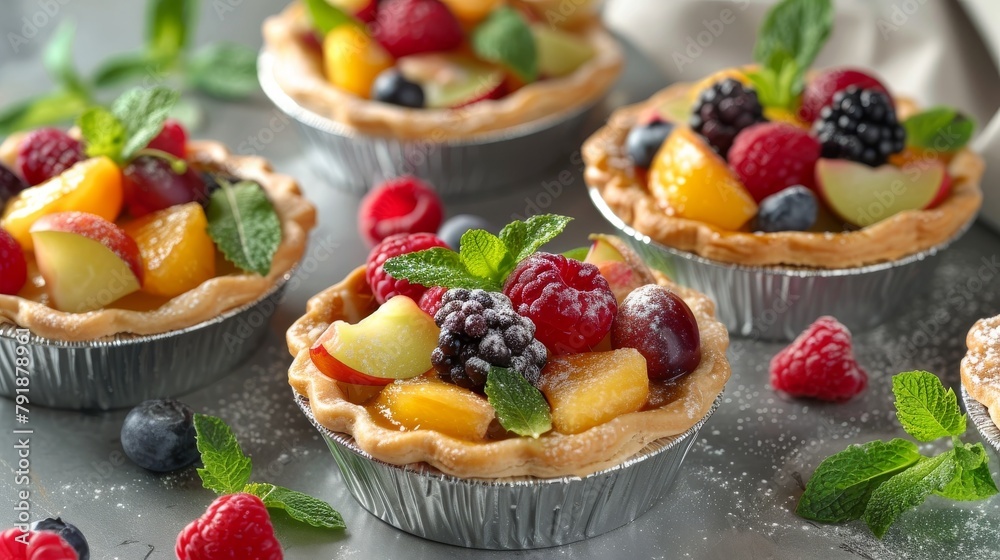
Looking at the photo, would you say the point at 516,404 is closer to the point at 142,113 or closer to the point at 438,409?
the point at 438,409

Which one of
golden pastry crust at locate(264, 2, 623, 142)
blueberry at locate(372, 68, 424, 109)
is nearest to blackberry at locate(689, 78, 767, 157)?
golden pastry crust at locate(264, 2, 623, 142)

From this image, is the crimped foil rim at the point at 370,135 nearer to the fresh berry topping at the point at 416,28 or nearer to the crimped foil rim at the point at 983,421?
the fresh berry topping at the point at 416,28

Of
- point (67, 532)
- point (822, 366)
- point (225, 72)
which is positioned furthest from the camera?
point (225, 72)

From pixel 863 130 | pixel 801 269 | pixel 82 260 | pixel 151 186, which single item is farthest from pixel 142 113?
pixel 863 130

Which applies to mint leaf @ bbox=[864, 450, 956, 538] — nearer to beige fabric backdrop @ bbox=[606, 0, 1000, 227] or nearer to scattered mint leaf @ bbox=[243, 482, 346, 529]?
scattered mint leaf @ bbox=[243, 482, 346, 529]

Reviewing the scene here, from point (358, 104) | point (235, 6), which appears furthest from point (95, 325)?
point (235, 6)

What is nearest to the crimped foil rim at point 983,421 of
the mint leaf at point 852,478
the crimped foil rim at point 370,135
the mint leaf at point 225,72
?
the mint leaf at point 852,478
